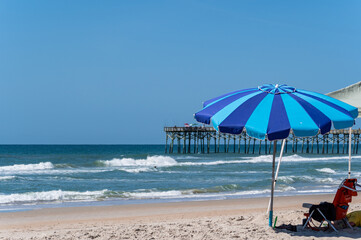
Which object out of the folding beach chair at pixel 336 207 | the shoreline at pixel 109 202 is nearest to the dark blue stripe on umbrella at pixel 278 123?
the folding beach chair at pixel 336 207

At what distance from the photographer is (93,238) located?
252 inches

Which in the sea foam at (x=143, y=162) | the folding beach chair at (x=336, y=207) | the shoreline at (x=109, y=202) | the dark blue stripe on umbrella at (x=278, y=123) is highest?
the dark blue stripe on umbrella at (x=278, y=123)

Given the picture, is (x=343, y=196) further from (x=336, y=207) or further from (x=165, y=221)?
(x=165, y=221)

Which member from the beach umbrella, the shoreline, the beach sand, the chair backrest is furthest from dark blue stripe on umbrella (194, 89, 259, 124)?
the shoreline

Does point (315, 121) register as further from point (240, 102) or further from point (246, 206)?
point (246, 206)

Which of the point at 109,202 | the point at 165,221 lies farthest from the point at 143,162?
the point at 165,221

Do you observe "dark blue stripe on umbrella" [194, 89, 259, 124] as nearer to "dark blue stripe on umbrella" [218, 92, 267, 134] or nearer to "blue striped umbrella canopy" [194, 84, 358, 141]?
"blue striped umbrella canopy" [194, 84, 358, 141]

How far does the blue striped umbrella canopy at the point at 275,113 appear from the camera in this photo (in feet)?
17.5

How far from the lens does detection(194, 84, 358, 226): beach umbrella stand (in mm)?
5328

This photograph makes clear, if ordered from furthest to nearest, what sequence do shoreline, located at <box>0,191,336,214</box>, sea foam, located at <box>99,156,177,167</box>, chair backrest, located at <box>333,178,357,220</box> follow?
sea foam, located at <box>99,156,177,167</box>, shoreline, located at <box>0,191,336,214</box>, chair backrest, located at <box>333,178,357,220</box>

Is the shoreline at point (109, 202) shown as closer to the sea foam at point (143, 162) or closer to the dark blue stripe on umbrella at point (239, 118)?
the dark blue stripe on umbrella at point (239, 118)

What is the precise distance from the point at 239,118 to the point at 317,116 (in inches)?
36.6

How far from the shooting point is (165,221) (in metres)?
8.20

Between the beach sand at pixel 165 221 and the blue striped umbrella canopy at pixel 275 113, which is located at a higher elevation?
the blue striped umbrella canopy at pixel 275 113
